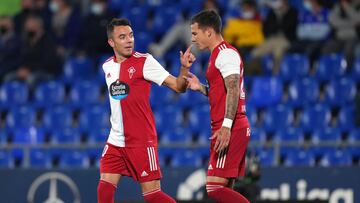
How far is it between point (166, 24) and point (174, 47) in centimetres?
64

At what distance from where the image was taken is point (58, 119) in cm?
1831

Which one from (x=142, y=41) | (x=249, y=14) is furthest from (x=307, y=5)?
(x=142, y=41)

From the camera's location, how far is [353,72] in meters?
17.4

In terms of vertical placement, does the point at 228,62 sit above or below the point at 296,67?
below

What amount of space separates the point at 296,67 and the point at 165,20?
2.95 meters

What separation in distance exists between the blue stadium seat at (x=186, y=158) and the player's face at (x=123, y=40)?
19.1 ft

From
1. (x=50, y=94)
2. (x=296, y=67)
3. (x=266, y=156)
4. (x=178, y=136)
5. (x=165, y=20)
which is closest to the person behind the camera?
(x=266, y=156)

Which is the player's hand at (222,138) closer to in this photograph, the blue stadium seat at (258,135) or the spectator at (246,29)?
the blue stadium seat at (258,135)

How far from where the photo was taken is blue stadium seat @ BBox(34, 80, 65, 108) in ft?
61.8

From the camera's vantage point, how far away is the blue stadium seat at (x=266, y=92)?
17.4 m

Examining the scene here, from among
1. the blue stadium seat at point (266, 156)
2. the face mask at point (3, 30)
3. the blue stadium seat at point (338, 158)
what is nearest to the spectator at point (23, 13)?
the face mask at point (3, 30)

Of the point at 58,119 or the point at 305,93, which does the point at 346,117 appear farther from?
the point at 58,119

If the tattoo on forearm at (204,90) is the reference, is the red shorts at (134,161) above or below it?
below

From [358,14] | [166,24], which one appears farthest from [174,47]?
[358,14]
